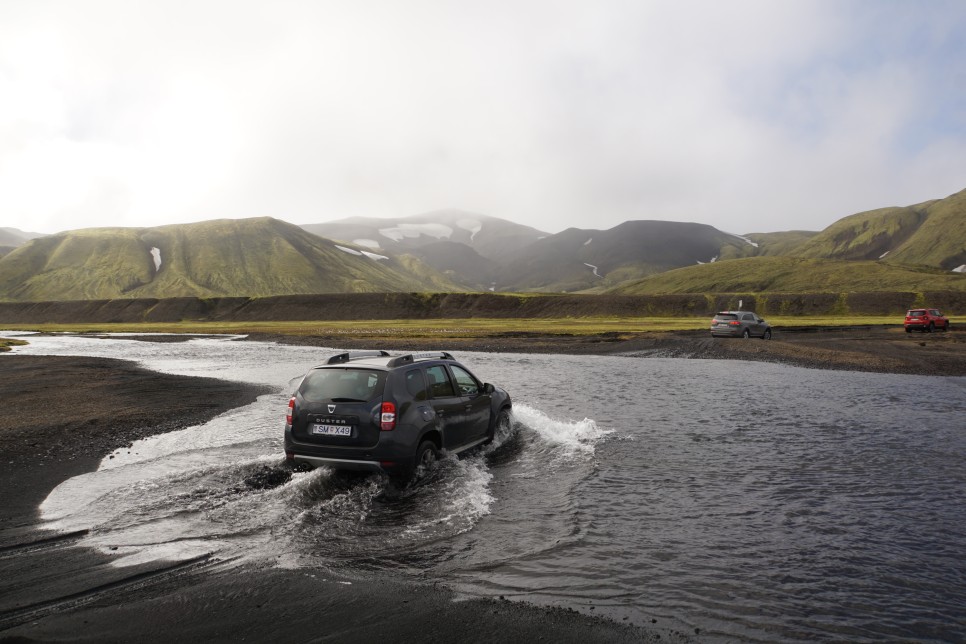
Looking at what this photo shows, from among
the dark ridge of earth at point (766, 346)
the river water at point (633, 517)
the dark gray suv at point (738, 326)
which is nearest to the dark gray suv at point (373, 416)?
the river water at point (633, 517)

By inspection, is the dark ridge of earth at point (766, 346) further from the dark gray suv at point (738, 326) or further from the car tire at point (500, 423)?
the car tire at point (500, 423)

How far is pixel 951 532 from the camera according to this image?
7.81 m

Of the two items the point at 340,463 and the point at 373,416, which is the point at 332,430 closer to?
the point at 340,463

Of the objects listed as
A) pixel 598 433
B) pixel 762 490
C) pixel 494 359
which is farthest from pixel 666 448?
pixel 494 359

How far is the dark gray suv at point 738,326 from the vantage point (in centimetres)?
4428

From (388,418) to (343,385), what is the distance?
1042 mm

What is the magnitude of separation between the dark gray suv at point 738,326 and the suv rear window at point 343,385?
3922 cm

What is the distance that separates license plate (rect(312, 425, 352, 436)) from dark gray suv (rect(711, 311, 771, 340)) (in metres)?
39.7

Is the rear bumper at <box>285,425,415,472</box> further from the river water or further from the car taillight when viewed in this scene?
the river water

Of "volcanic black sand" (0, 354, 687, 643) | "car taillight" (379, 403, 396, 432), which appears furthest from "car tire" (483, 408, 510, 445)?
"volcanic black sand" (0, 354, 687, 643)

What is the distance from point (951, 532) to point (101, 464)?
13.9m

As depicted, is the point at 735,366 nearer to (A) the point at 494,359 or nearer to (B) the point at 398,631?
(A) the point at 494,359

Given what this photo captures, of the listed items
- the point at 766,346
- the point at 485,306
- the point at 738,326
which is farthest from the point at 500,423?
the point at 485,306

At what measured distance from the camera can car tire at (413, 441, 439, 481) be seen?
9805 millimetres
